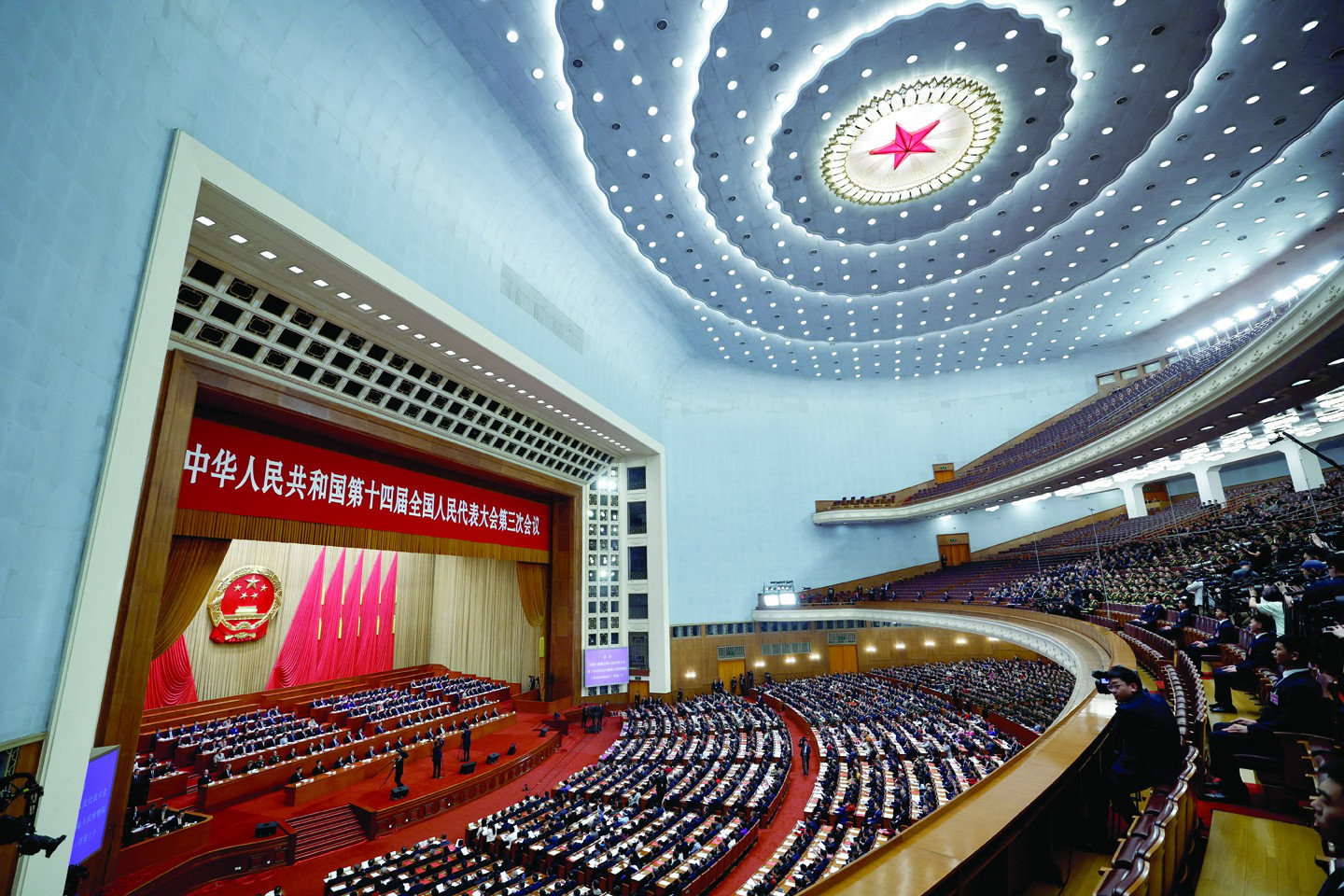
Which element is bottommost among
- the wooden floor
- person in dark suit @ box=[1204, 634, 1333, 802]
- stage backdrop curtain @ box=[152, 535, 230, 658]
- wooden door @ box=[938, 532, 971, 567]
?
the wooden floor

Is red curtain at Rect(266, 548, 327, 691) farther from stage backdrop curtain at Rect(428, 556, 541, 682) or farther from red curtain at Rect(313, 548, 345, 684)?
stage backdrop curtain at Rect(428, 556, 541, 682)

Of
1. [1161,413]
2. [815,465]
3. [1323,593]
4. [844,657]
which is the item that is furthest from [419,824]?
[815,465]

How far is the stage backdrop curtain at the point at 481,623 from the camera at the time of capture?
71.7 ft

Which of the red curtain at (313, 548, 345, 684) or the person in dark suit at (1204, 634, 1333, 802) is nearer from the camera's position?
the person in dark suit at (1204, 634, 1333, 802)

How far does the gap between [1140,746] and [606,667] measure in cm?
1878

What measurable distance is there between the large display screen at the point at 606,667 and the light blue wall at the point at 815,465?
130 inches

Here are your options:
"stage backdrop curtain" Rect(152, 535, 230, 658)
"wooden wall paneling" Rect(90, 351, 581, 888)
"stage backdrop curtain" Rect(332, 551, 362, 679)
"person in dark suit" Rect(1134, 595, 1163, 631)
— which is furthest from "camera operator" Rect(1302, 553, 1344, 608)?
"stage backdrop curtain" Rect(332, 551, 362, 679)

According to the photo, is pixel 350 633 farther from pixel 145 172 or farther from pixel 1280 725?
pixel 1280 725

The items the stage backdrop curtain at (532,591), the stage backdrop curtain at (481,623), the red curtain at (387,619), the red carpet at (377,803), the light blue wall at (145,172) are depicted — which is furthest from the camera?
the stage backdrop curtain at (481,623)

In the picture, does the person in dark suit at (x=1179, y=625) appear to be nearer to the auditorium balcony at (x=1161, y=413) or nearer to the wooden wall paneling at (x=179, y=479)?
the auditorium balcony at (x=1161, y=413)

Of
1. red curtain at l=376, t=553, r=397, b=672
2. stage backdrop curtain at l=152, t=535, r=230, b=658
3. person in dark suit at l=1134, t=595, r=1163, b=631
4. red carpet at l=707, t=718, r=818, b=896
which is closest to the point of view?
red carpet at l=707, t=718, r=818, b=896

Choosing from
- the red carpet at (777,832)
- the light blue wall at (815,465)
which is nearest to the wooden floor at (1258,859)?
the red carpet at (777,832)

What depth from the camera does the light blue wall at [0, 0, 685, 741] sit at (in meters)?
5.71

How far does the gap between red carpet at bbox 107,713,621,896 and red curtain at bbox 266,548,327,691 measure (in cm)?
695
